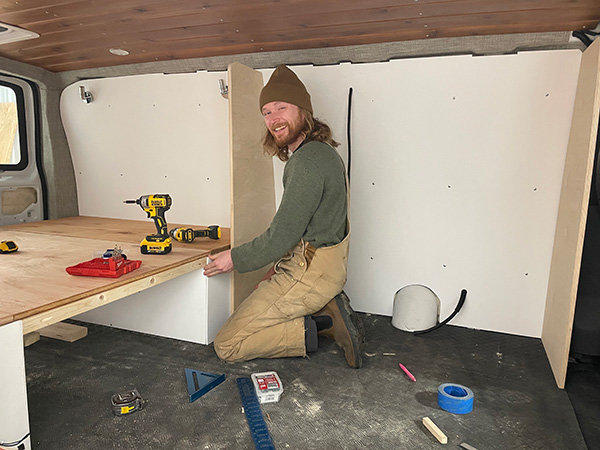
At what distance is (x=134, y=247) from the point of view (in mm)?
2379

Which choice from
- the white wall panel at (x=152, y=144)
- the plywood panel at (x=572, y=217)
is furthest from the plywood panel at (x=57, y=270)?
the plywood panel at (x=572, y=217)

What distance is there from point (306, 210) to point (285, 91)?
0.62 meters

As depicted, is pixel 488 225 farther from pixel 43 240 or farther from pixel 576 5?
pixel 43 240

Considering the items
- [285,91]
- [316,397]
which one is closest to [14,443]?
[316,397]

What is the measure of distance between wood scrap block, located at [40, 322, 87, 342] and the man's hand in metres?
0.83

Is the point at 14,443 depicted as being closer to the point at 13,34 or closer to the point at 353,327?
the point at 353,327

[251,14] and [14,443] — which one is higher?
[251,14]

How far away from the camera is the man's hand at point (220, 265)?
7.53ft

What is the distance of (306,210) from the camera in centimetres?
211

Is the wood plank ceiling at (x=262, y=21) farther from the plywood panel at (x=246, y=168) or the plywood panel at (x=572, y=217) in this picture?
the plywood panel at (x=572, y=217)

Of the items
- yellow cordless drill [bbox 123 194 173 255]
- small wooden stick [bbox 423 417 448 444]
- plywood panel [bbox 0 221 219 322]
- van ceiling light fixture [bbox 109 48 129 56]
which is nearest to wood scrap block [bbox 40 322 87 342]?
plywood panel [bbox 0 221 219 322]

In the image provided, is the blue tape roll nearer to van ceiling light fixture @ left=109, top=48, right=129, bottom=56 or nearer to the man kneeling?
the man kneeling

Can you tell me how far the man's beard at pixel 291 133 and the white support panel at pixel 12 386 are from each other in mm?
1439

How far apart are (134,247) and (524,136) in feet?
7.22
